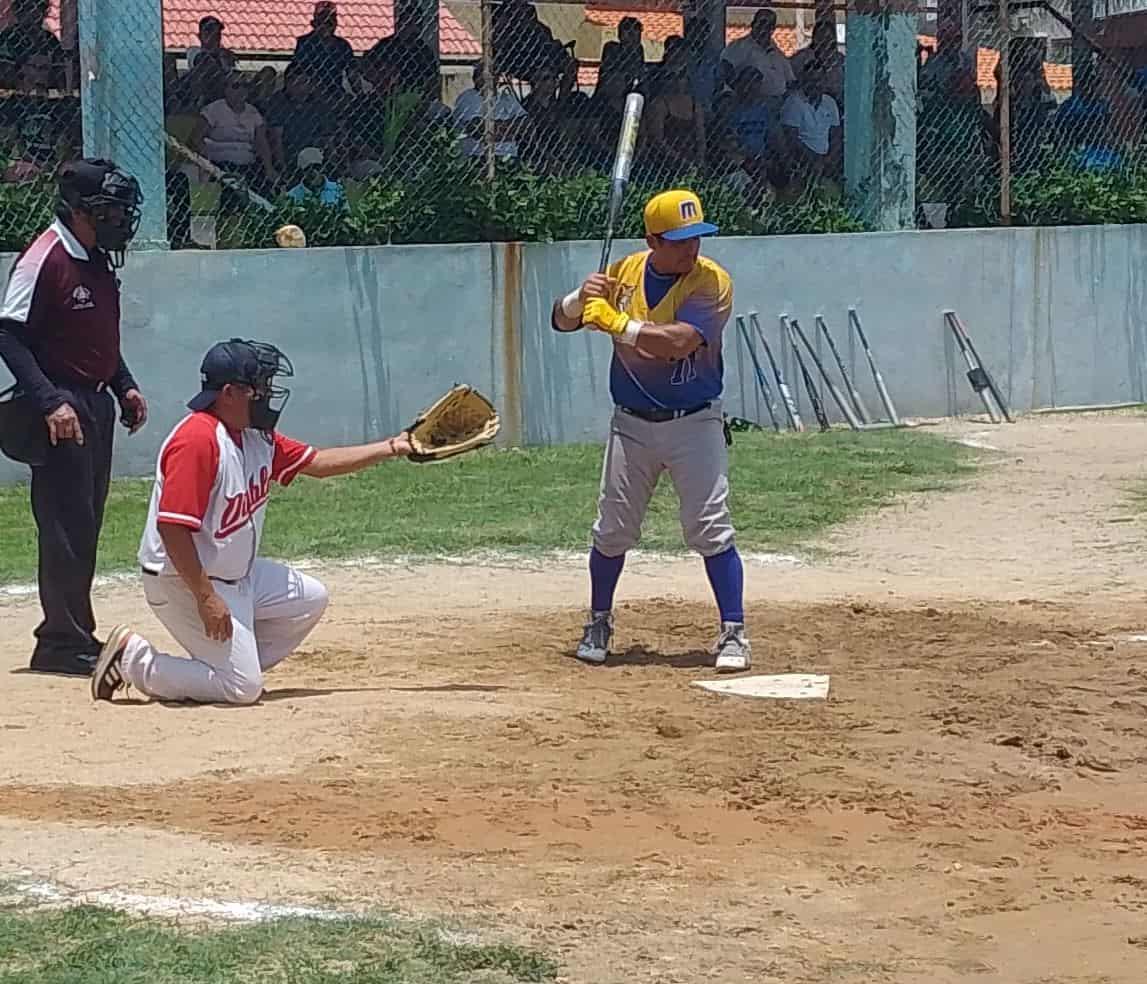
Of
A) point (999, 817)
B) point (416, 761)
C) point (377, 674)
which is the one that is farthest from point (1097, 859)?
point (377, 674)

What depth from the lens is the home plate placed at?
7512 mm

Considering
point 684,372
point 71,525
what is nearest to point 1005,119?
point 684,372

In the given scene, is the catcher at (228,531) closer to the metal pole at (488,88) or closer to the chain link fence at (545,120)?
the chain link fence at (545,120)

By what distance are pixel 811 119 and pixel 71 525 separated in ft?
35.2

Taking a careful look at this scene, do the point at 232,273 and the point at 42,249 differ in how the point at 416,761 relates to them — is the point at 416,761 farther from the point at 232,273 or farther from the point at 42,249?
the point at 232,273

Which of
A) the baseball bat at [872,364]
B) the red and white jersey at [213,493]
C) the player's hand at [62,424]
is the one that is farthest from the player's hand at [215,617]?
the baseball bat at [872,364]

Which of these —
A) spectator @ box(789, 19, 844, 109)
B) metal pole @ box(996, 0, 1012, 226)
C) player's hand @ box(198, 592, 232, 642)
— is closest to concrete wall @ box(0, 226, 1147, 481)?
Result: metal pole @ box(996, 0, 1012, 226)

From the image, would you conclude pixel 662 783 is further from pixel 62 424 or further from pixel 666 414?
pixel 62 424

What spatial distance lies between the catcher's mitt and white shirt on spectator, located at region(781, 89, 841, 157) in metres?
10.3

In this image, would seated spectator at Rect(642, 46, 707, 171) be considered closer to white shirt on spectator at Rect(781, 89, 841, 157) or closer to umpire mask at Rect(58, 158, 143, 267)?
white shirt on spectator at Rect(781, 89, 841, 157)

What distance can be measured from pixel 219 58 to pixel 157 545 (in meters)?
9.04

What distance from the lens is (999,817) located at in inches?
229

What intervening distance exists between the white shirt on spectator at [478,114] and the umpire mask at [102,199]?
7802mm

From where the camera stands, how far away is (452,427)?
749cm
